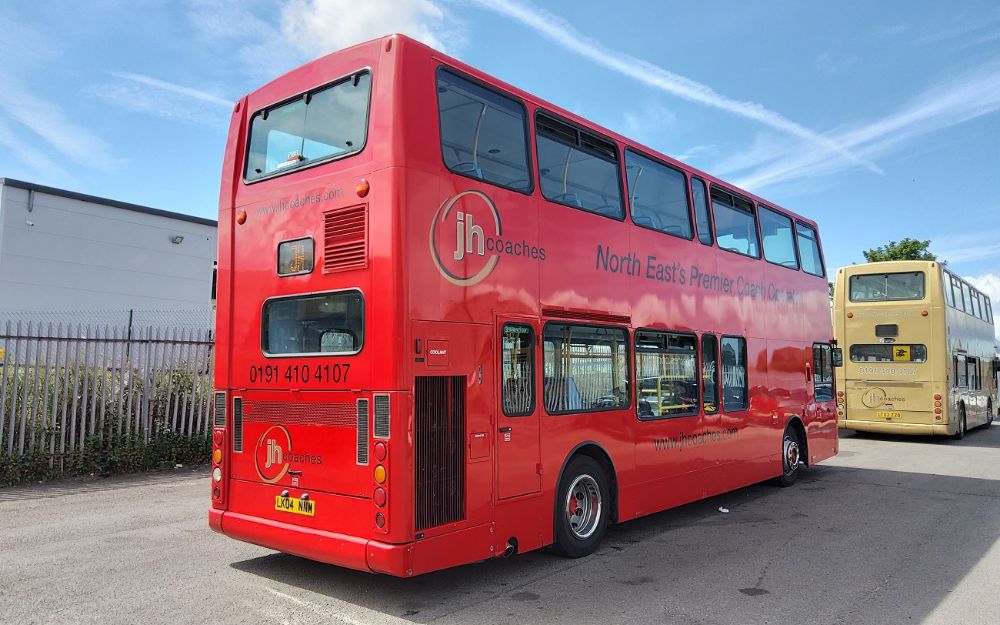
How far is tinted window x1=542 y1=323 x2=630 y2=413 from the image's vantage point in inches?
255

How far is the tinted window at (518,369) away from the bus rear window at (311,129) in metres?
1.95

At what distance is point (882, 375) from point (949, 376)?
1494mm

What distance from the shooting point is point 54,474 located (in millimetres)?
10000

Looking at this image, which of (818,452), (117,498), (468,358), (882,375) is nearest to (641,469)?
(468,358)

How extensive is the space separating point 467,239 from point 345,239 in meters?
0.94

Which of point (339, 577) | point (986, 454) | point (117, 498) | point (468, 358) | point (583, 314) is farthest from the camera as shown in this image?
point (986, 454)

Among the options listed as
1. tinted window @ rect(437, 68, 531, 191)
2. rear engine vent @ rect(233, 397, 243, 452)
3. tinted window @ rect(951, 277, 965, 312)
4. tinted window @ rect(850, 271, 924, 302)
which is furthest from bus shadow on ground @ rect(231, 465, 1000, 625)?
tinted window @ rect(951, 277, 965, 312)

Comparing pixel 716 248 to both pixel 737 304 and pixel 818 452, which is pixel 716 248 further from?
pixel 818 452

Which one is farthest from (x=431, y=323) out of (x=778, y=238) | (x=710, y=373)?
(x=778, y=238)

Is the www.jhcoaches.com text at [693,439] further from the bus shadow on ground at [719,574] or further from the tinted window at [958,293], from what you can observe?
the tinted window at [958,293]

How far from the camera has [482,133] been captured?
6.06m

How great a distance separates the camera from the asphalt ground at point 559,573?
5148 millimetres

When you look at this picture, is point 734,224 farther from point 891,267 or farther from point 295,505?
point 891,267

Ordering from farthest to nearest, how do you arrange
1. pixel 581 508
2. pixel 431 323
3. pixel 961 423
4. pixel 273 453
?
pixel 961 423, pixel 581 508, pixel 273 453, pixel 431 323
